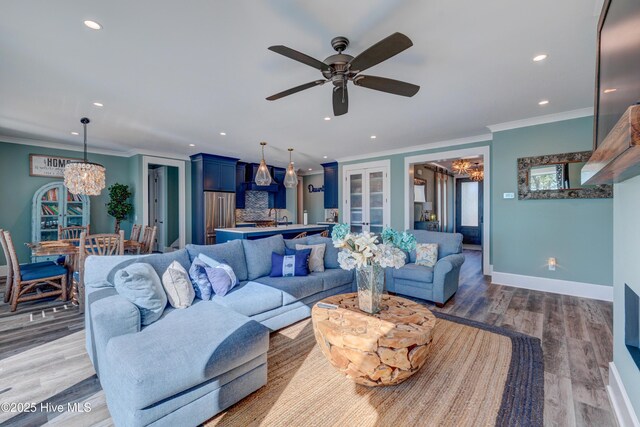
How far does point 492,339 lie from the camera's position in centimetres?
268

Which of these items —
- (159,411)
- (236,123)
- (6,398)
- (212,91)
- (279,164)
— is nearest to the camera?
(159,411)

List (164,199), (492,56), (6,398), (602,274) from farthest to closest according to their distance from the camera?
1. (164,199)
2. (602,274)
3. (492,56)
4. (6,398)

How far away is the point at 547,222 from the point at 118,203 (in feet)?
26.3

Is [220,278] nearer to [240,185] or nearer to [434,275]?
[434,275]

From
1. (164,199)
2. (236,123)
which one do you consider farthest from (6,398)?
(164,199)

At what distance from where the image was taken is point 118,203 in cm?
603

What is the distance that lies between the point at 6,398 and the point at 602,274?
6340mm

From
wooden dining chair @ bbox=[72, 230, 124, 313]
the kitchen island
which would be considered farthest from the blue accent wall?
wooden dining chair @ bbox=[72, 230, 124, 313]

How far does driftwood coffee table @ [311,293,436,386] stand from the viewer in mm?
1803

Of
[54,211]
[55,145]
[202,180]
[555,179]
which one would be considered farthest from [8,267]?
[555,179]

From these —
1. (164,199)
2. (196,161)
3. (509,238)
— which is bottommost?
(509,238)

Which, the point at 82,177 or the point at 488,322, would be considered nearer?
the point at 488,322

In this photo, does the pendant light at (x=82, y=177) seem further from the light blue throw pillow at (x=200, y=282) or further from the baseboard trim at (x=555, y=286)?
the baseboard trim at (x=555, y=286)

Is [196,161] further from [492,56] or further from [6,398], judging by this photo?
[492,56]
